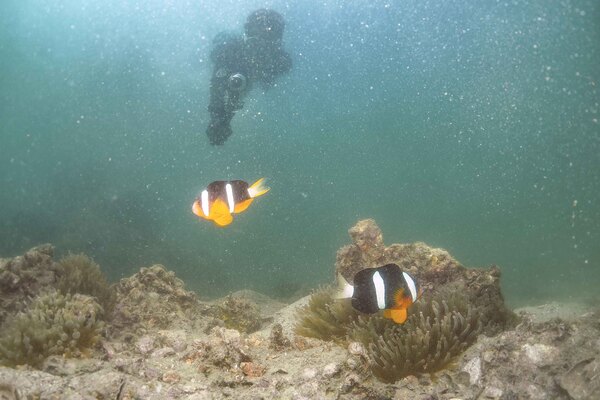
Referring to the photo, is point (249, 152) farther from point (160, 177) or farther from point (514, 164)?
point (514, 164)

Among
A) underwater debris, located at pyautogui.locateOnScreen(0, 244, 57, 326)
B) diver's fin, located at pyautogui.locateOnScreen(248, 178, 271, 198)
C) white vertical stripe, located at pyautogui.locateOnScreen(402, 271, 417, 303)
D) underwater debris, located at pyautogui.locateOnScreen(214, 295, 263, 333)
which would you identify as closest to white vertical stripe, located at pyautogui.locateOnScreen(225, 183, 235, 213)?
diver's fin, located at pyautogui.locateOnScreen(248, 178, 271, 198)

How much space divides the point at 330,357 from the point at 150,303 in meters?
2.77

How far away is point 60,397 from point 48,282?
2.49m

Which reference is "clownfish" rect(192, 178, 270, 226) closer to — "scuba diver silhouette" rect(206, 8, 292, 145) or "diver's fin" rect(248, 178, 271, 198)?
"diver's fin" rect(248, 178, 271, 198)

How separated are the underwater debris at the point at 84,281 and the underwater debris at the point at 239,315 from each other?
1.59 m

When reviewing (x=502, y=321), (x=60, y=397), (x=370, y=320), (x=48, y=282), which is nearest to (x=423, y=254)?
(x=502, y=321)

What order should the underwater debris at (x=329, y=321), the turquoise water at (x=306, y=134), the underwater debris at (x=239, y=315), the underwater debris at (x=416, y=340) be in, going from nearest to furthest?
the underwater debris at (x=416, y=340) → the underwater debris at (x=329, y=321) → the underwater debris at (x=239, y=315) → the turquoise water at (x=306, y=134)

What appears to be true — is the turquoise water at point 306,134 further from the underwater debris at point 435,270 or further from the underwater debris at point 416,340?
the underwater debris at point 416,340

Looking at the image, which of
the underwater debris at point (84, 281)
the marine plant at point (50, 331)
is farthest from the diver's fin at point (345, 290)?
the underwater debris at point (84, 281)

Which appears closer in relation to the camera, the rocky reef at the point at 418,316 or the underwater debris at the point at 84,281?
the rocky reef at the point at 418,316

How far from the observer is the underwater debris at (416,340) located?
2936 mm

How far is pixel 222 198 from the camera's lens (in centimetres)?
277

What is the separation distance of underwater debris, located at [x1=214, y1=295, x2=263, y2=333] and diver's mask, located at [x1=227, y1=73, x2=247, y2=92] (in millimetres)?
8006

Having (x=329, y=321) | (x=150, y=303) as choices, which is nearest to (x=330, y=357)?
(x=329, y=321)
